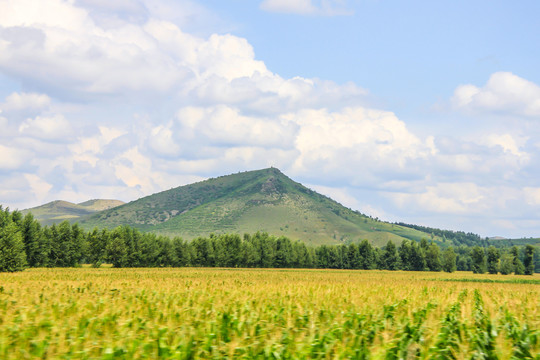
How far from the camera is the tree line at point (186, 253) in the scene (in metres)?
90.7

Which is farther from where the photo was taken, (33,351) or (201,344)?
(201,344)

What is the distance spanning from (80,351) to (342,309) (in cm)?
1080

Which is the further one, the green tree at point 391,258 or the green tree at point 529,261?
the green tree at point 391,258

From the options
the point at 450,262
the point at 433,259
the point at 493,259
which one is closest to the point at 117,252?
the point at 433,259

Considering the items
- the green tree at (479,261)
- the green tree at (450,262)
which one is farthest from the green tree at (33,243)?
the green tree at (479,261)

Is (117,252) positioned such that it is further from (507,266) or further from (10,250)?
(507,266)

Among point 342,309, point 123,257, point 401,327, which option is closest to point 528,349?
point 401,327

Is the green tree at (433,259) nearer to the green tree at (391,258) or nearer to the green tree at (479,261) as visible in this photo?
the green tree at (391,258)

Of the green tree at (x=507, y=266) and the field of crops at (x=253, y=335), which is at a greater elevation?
the field of crops at (x=253, y=335)

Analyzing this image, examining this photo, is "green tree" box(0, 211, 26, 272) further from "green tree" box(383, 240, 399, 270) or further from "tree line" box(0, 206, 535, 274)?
"green tree" box(383, 240, 399, 270)

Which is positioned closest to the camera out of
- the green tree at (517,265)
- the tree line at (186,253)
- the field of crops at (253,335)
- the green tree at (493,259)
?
the field of crops at (253,335)

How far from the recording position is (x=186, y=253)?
431 feet

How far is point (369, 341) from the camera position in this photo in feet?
43.8

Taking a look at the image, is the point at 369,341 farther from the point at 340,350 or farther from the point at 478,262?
the point at 478,262
